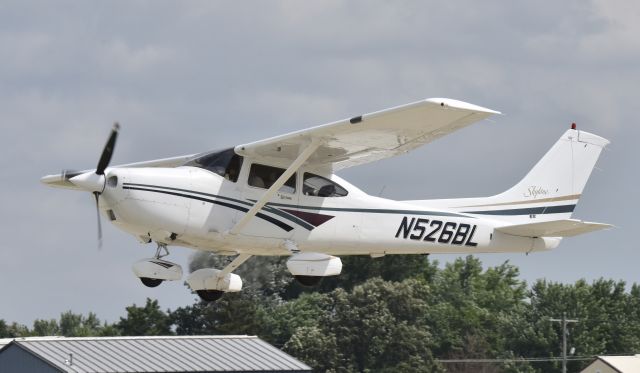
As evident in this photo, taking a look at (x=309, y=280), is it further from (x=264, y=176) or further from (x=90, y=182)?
(x=90, y=182)

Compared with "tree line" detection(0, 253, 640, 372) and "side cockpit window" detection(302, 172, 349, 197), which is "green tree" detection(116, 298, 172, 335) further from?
"side cockpit window" detection(302, 172, 349, 197)

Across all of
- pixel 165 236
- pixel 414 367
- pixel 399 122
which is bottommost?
pixel 165 236

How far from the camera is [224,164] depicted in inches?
830

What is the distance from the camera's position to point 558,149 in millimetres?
24656

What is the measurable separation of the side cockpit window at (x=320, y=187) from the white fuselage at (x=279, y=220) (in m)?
0.07

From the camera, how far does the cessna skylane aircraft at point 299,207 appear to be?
20.3 meters

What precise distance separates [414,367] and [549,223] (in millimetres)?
33801

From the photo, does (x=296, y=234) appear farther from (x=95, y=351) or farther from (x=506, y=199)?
(x=95, y=351)

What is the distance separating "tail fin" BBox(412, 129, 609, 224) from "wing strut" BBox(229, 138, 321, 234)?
→ 455cm

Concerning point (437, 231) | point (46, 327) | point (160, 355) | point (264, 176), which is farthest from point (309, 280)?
point (46, 327)

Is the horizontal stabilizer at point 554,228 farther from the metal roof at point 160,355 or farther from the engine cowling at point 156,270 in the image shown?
the metal roof at point 160,355

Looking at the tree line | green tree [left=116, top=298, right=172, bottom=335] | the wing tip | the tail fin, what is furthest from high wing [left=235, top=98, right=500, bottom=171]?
green tree [left=116, top=298, right=172, bottom=335]

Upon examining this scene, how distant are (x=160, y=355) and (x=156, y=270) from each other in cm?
1775

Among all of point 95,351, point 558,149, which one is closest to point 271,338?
point 95,351
